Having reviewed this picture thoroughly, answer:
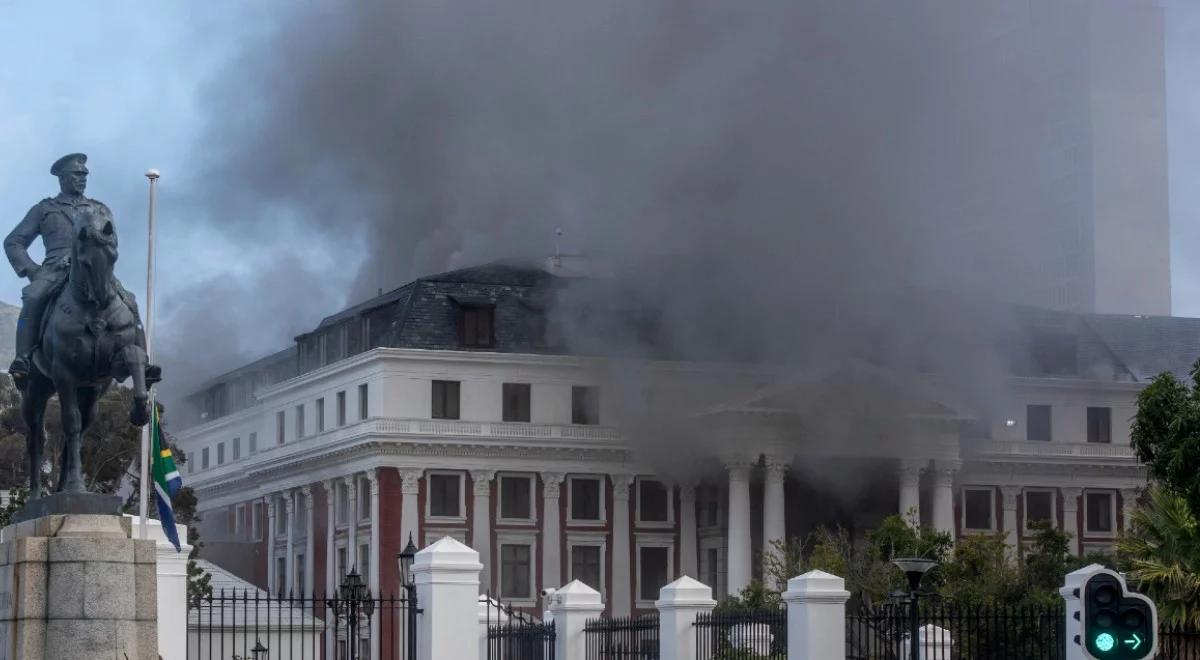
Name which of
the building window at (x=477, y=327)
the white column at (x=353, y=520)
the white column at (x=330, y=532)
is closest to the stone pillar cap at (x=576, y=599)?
the white column at (x=353, y=520)

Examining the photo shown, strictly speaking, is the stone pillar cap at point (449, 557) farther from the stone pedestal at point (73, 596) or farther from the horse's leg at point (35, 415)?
the stone pedestal at point (73, 596)

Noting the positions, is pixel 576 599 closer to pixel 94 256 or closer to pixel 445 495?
pixel 94 256

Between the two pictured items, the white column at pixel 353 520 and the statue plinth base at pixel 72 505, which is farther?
the white column at pixel 353 520

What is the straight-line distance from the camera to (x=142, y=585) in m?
21.2

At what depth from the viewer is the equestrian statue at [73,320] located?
2136 centimetres

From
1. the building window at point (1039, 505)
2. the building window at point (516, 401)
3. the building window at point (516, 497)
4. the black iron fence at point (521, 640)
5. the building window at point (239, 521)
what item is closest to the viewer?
the black iron fence at point (521, 640)

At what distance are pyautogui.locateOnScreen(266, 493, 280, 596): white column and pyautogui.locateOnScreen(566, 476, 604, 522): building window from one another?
1431 centimetres

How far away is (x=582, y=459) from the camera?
300 ft

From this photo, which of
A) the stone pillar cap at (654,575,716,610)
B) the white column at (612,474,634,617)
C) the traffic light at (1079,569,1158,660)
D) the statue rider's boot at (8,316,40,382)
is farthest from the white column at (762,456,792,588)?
the traffic light at (1079,569,1158,660)

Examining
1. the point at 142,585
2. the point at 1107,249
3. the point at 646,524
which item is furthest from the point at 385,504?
the point at 1107,249

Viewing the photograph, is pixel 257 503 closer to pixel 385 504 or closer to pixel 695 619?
pixel 385 504

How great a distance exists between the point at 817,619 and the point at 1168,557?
253 inches

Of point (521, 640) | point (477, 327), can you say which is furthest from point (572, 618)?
point (477, 327)

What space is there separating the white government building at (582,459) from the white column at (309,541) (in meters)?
0.11
